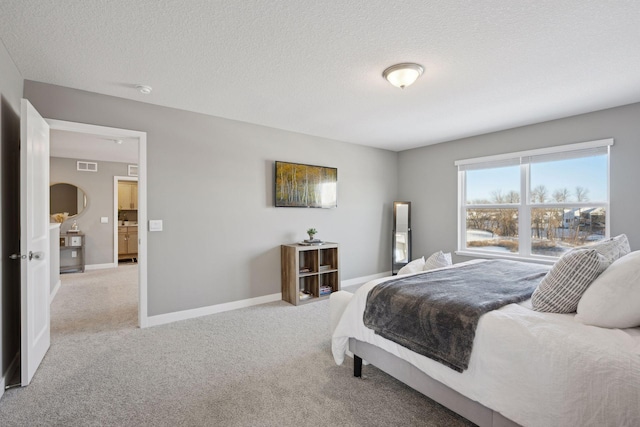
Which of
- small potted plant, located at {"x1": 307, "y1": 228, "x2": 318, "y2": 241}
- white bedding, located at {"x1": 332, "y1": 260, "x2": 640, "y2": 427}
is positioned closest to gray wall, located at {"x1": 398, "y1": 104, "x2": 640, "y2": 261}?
small potted plant, located at {"x1": 307, "y1": 228, "x2": 318, "y2": 241}

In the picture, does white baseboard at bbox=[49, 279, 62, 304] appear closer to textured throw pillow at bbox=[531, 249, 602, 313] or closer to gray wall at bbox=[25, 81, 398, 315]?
gray wall at bbox=[25, 81, 398, 315]

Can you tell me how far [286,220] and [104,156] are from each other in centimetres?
470

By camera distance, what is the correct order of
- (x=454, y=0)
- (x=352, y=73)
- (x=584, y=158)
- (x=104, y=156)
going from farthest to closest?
(x=104, y=156) < (x=584, y=158) < (x=352, y=73) < (x=454, y=0)

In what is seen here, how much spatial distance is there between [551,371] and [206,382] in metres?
2.10

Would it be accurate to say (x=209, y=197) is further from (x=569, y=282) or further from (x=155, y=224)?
(x=569, y=282)

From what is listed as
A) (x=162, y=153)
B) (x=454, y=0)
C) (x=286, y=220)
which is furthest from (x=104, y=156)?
(x=454, y=0)

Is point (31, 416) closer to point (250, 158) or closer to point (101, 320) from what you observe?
point (101, 320)

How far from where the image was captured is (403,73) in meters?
2.54

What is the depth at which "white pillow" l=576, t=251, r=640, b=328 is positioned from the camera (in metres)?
1.43

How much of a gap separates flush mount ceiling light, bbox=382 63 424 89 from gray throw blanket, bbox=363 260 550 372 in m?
1.63

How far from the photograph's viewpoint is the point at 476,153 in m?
4.75

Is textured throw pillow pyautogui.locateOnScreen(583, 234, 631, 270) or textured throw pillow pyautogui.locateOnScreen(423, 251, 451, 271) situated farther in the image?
textured throw pillow pyautogui.locateOnScreen(423, 251, 451, 271)

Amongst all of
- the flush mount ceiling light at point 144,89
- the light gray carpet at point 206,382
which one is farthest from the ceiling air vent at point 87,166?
the flush mount ceiling light at point 144,89

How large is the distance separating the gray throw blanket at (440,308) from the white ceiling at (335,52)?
172 cm
